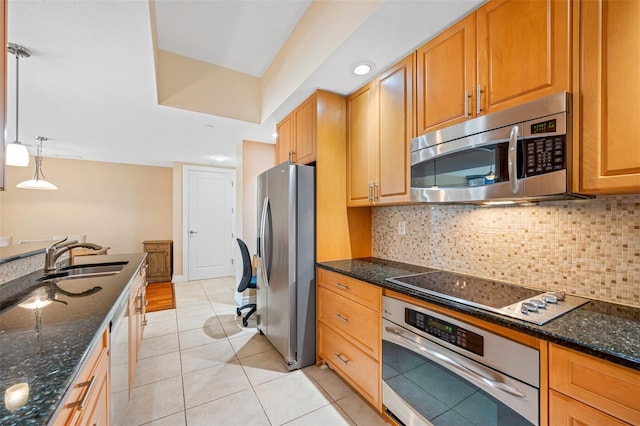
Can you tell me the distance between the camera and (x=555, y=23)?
3.70ft

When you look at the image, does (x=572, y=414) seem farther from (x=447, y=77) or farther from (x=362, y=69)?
(x=362, y=69)

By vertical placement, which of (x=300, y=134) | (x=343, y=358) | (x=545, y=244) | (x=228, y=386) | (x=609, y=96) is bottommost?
(x=228, y=386)

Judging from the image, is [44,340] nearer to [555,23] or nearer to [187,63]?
[555,23]

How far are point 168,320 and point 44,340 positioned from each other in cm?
273

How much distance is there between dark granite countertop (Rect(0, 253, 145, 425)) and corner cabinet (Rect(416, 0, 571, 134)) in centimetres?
185

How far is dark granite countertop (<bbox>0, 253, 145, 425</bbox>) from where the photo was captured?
1.87 ft

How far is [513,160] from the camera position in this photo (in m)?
1.22

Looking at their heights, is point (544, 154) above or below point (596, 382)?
above

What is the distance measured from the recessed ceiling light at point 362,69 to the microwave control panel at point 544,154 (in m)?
1.18

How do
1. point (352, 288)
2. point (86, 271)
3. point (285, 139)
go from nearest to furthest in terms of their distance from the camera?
point (352, 288) < point (86, 271) < point (285, 139)

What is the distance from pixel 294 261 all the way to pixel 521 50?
6.13 feet

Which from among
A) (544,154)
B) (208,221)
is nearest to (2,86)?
(544,154)

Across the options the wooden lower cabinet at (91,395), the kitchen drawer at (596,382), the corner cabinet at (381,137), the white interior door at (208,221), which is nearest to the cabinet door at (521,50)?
the corner cabinet at (381,137)

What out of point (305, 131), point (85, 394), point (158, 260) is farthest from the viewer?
point (158, 260)
